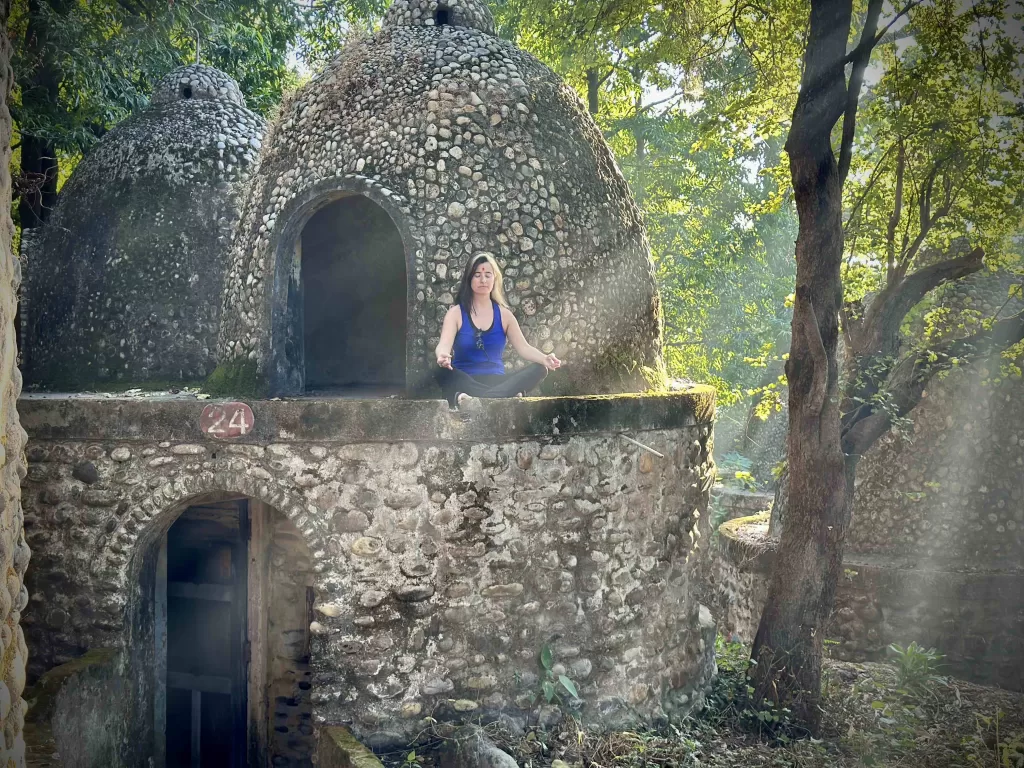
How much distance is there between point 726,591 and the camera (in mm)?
11141

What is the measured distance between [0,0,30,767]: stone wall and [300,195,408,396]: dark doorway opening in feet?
14.3

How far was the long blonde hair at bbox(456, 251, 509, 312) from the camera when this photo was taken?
17.5 feet

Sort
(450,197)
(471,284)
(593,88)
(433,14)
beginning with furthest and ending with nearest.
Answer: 1. (593,88)
2. (433,14)
3. (450,197)
4. (471,284)

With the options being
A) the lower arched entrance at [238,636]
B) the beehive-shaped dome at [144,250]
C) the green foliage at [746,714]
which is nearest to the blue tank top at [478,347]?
the lower arched entrance at [238,636]

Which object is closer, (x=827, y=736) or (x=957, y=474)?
(x=827, y=736)

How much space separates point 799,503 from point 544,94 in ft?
12.2

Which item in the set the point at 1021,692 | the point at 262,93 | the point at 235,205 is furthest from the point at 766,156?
the point at 235,205

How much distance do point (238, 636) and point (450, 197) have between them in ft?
11.1

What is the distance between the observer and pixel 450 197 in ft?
19.0

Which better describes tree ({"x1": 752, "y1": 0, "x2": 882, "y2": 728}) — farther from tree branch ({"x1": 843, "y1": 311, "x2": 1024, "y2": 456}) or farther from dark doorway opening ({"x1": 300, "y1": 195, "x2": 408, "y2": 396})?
dark doorway opening ({"x1": 300, "y1": 195, "x2": 408, "y2": 396})

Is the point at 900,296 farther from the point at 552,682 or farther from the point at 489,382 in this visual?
the point at 552,682

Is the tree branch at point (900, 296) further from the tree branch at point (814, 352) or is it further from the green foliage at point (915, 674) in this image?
the green foliage at point (915, 674)

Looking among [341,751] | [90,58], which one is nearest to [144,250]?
[90,58]

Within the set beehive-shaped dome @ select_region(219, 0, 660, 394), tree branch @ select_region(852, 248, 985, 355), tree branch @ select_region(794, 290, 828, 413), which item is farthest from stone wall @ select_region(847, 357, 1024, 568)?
beehive-shaped dome @ select_region(219, 0, 660, 394)
